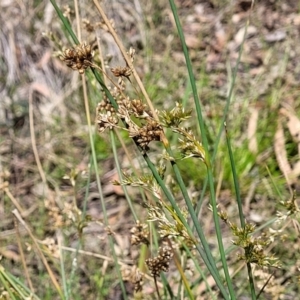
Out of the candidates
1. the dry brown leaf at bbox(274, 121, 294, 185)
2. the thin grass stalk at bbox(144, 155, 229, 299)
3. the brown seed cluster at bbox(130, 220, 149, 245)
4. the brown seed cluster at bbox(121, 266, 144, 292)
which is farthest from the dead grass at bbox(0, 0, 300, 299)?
the thin grass stalk at bbox(144, 155, 229, 299)

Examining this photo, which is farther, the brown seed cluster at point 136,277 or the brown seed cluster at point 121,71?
the brown seed cluster at point 136,277

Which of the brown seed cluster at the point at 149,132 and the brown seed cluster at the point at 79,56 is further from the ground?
the brown seed cluster at the point at 79,56

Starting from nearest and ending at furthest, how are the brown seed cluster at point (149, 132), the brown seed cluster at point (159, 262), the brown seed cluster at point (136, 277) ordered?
the brown seed cluster at point (149, 132) < the brown seed cluster at point (159, 262) < the brown seed cluster at point (136, 277)

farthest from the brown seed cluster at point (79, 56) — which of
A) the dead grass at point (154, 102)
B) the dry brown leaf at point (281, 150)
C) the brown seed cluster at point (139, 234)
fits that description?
the dry brown leaf at point (281, 150)

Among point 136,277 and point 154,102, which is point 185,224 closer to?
point 136,277

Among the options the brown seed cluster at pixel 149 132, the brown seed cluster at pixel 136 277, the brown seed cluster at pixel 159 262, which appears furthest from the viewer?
the brown seed cluster at pixel 136 277

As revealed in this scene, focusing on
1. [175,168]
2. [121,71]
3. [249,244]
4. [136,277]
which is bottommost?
[136,277]

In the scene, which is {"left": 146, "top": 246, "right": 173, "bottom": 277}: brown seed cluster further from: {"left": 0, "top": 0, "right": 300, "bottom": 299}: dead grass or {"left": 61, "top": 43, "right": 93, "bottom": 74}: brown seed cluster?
{"left": 0, "top": 0, "right": 300, "bottom": 299}: dead grass

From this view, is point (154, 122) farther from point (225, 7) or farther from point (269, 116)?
point (225, 7)

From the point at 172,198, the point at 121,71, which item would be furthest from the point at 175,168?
the point at 121,71

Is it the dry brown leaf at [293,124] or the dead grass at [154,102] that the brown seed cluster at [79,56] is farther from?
the dry brown leaf at [293,124]

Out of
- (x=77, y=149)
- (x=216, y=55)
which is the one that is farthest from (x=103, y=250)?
(x=216, y=55)
